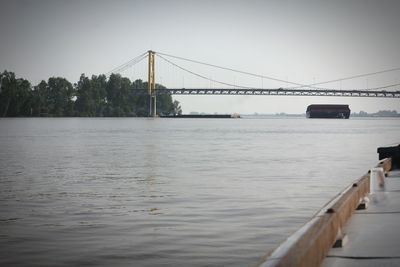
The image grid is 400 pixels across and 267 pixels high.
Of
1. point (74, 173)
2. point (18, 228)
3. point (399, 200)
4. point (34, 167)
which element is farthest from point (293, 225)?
point (34, 167)

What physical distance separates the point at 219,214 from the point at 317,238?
21.3 feet

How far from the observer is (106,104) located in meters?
185

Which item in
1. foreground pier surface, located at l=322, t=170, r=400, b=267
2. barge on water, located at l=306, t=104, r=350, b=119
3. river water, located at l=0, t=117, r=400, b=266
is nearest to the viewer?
foreground pier surface, located at l=322, t=170, r=400, b=267

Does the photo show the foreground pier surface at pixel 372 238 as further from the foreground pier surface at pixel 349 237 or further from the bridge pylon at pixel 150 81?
the bridge pylon at pixel 150 81

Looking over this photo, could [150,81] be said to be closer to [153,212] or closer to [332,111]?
[332,111]

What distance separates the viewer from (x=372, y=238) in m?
5.72

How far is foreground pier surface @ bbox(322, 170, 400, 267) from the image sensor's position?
4.80 m

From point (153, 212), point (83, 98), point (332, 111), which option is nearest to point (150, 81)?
point (83, 98)

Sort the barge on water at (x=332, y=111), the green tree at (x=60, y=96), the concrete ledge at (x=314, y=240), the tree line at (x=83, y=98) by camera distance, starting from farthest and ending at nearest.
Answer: the barge on water at (x=332, y=111), the green tree at (x=60, y=96), the tree line at (x=83, y=98), the concrete ledge at (x=314, y=240)

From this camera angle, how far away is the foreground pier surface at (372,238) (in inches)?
189

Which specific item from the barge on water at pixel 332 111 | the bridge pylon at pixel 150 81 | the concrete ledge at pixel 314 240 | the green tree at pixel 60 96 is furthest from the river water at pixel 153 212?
the barge on water at pixel 332 111

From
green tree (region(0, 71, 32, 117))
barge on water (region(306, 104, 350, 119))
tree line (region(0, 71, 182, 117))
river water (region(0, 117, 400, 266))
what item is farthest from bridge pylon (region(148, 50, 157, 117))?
river water (region(0, 117, 400, 266))

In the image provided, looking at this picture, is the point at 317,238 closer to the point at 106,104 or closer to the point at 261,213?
the point at 261,213

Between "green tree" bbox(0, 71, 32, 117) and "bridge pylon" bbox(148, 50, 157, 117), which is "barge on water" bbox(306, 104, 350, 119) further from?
"green tree" bbox(0, 71, 32, 117)
